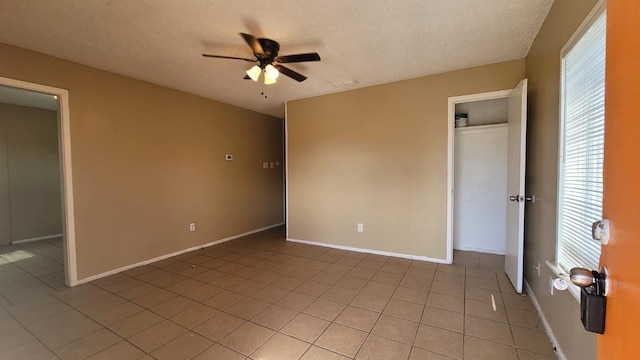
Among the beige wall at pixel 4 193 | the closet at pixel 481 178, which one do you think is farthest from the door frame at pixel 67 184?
the closet at pixel 481 178

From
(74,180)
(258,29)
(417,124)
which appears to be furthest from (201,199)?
(417,124)

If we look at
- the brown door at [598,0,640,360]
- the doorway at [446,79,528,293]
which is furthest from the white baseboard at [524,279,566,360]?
the brown door at [598,0,640,360]

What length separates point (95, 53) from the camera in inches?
103

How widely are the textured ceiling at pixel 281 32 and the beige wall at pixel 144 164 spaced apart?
282 mm

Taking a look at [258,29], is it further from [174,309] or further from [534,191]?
[534,191]

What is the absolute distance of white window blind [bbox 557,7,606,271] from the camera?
129 cm

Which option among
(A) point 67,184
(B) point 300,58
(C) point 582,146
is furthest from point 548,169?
(A) point 67,184

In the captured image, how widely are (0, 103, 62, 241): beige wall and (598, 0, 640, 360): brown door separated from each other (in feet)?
22.6

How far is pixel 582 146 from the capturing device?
146cm

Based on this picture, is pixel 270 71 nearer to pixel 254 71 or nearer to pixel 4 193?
pixel 254 71

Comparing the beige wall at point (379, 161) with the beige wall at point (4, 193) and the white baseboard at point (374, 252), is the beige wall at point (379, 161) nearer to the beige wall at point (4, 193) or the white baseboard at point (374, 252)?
the white baseboard at point (374, 252)

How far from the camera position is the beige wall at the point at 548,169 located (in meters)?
1.50

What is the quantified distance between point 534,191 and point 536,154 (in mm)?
343

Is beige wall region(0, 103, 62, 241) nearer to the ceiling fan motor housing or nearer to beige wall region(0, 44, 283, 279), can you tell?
beige wall region(0, 44, 283, 279)
